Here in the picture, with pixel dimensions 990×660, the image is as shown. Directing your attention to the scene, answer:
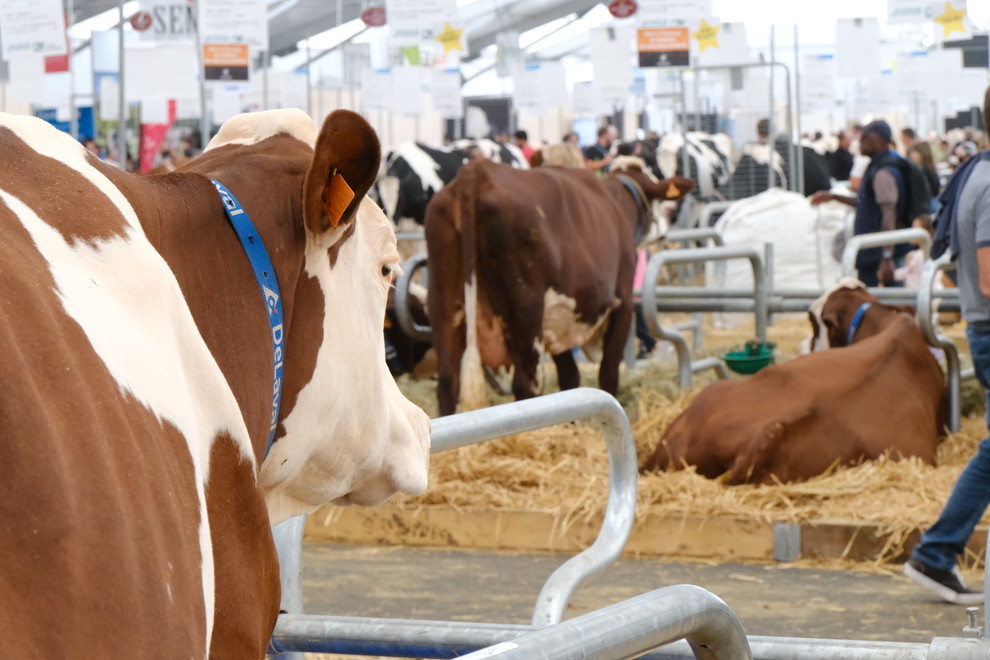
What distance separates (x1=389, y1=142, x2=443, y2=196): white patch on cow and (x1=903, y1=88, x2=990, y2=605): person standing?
8.75 m

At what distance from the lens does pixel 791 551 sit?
5324 mm

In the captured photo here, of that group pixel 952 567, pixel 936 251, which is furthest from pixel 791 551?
pixel 936 251

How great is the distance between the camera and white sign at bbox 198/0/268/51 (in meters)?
9.64

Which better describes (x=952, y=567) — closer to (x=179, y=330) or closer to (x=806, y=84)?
A: (x=179, y=330)

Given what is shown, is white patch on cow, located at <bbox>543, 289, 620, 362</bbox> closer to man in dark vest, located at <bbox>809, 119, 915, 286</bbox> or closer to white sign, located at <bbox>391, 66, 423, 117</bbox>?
man in dark vest, located at <bbox>809, 119, 915, 286</bbox>

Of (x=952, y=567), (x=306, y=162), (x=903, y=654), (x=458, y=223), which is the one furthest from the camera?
(x=458, y=223)

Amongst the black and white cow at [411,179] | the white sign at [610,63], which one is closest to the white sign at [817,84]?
the white sign at [610,63]

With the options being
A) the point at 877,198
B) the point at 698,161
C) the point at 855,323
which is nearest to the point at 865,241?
the point at 855,323

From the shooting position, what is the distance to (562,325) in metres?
7.26

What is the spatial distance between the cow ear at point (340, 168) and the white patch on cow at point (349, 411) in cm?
4

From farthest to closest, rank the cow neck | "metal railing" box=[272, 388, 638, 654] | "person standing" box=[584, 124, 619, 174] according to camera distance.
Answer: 1. "person standing" box=[584, 124, 619, 174]
2. "metal railing" box=[272, 388, 638, 654]
3. the cow neck

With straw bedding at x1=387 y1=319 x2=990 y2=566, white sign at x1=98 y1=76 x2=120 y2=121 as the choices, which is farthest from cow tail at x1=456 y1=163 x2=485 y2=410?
white sign at x1=98 y1=76 x2=120 y2=121

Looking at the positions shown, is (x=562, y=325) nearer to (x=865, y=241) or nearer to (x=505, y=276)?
(x=505, y=276)

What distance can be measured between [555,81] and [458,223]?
26.8 feet
